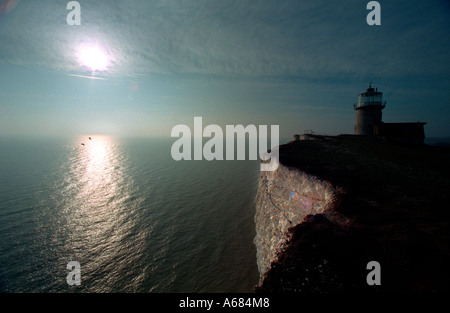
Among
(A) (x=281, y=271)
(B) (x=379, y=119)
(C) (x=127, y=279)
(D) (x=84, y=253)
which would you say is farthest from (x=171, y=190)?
(B) (x=379, y=119)

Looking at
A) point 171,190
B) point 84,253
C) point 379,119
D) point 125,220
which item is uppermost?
point 379,119

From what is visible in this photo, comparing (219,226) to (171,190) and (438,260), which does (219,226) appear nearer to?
(171,190)
